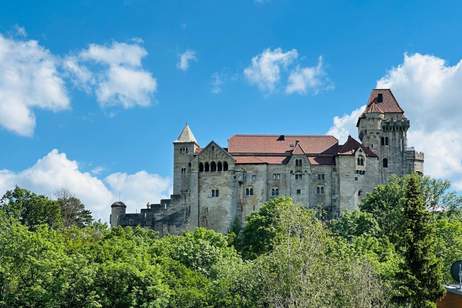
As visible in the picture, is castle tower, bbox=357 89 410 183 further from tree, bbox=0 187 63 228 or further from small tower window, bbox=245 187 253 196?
tree, bbox=0 187 63 228

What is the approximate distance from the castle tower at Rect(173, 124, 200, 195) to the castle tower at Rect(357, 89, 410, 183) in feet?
94.9

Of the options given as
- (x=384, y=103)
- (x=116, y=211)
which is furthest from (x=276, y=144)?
(x=116, y=211)

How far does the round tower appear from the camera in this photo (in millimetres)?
122750

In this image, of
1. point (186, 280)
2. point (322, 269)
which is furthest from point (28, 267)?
point (322, 269)

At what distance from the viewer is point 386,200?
352 ft

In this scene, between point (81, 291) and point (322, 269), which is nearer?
point (322, 269)

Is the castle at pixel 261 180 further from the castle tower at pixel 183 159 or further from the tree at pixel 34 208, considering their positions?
the tree at pixel 34 208

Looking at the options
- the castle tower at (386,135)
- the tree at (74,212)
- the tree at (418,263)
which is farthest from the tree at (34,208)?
the tree at (418,263)

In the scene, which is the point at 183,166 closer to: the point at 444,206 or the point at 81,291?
the point at 444,206

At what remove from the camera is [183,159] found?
12438cm

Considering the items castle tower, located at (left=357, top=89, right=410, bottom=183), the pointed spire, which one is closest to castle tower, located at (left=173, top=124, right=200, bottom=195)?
the pointed spire

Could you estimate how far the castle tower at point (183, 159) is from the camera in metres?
122

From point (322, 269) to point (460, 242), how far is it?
37.0 metres

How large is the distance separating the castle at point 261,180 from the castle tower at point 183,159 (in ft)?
0.55
